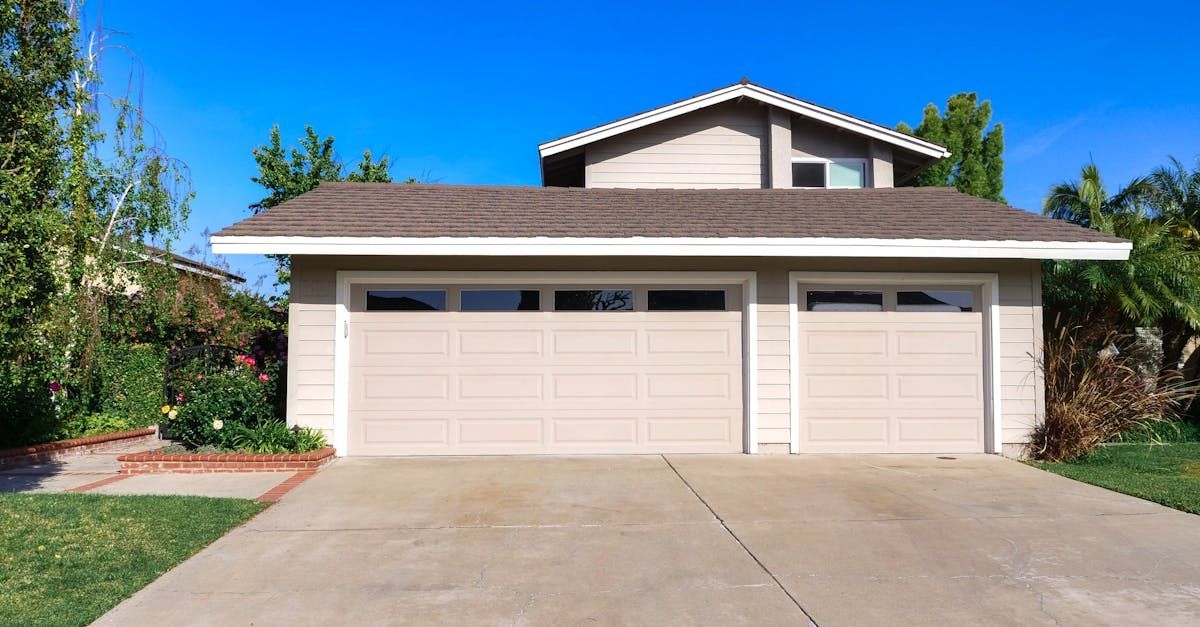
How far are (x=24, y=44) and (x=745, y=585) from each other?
6879 millimetres

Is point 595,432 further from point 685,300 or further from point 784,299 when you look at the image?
point 784,299

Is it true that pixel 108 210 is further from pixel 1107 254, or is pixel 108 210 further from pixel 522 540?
pixel 1107 254

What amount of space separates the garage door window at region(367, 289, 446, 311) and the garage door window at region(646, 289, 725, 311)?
107 inches

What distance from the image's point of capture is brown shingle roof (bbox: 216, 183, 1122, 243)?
894 centimetres

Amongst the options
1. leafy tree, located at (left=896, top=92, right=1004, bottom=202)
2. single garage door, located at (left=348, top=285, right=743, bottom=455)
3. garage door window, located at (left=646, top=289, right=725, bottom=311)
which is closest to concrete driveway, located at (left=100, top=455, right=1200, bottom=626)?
single garage door, located at (left=348, top=285, right=743, bottom=455)

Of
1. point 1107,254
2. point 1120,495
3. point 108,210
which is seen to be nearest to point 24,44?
point 108,210

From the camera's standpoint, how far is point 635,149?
13.2m

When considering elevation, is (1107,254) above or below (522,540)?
Result: above

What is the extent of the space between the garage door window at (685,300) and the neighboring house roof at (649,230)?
2.66ft

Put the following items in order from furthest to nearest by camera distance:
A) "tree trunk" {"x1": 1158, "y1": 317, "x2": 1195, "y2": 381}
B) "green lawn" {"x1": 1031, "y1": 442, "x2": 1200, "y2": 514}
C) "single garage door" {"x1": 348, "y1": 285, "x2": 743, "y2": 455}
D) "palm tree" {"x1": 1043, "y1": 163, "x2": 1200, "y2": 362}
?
"tree trunk" {"x1": 1158, "y1": 317, "x2": 1195, "y2": 381} < "palm tree" {"x1": 1043, "y1": 163, "x2": 1200, "y2": 362} < "single garage door" {"x1": 348, "y1": 285, "x2": 743, "y2": 455} < "green lawn" {"x1": 1031, "y1": 442, "x2": 1200, "y2": 514}

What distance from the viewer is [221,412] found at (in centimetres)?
882

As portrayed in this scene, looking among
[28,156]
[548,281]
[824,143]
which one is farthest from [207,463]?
[824,143]

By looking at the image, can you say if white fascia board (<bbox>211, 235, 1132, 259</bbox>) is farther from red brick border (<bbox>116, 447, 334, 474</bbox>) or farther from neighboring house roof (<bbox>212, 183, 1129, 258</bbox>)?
red brick border (<bbox>116, 447, 334, 474</bbox>)

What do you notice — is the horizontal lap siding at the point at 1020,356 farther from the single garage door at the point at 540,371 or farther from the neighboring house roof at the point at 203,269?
the neighboring house roof at the point at 203,269
